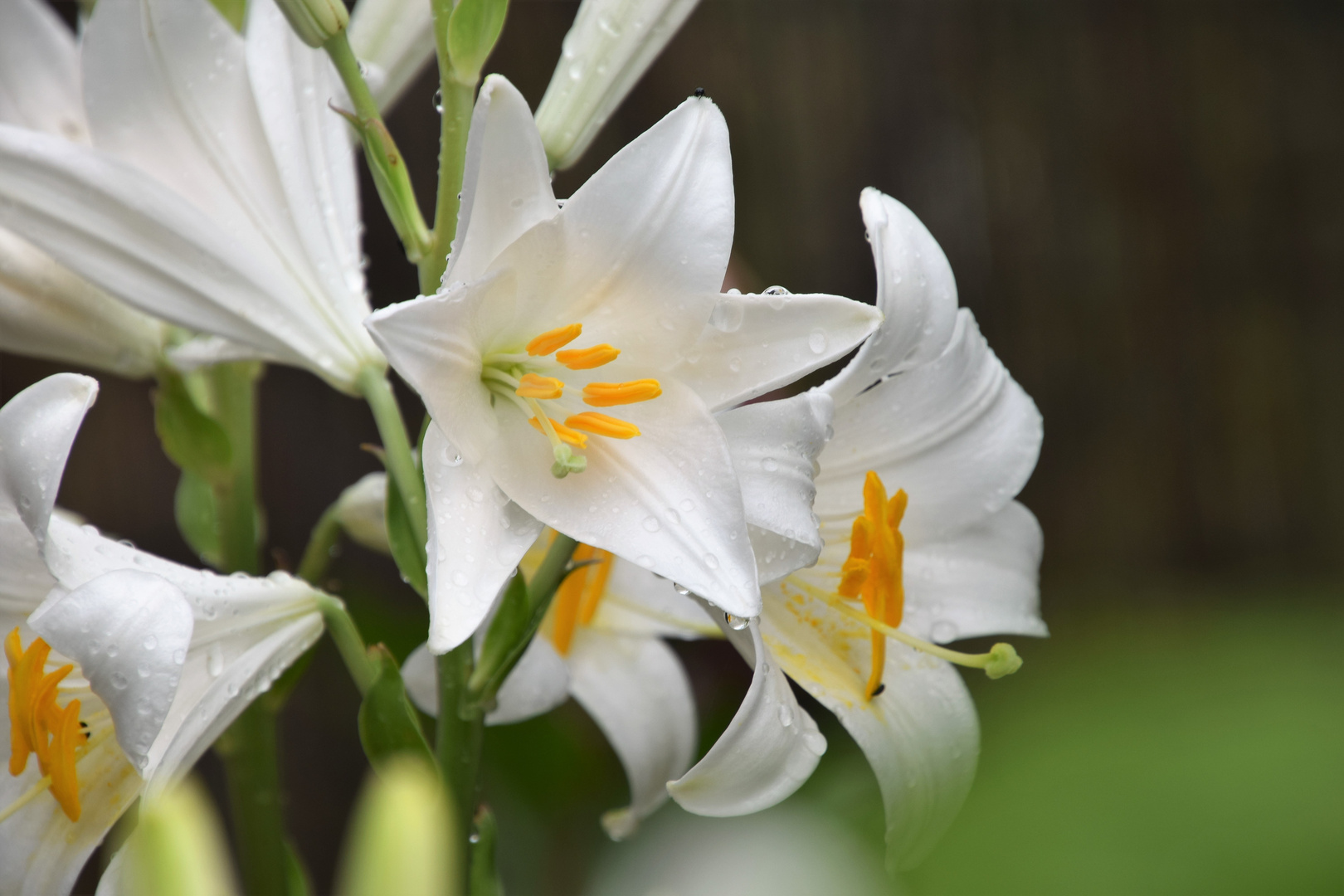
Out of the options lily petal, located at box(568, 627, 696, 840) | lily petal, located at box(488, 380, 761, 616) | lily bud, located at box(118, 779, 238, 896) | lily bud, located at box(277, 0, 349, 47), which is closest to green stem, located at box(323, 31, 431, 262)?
lily bud, located at box(277, 0, 349, 47)

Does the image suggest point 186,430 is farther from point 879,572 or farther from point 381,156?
point 879,572

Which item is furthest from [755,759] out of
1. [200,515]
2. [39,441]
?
[200,515]

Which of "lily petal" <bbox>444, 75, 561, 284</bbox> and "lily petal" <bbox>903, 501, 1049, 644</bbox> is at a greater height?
A: "lily petal" <bbox>444, 75, 561, 284</bbox>

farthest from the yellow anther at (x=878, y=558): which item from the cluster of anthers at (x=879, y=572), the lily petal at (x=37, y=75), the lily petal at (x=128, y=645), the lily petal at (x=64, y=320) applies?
the lily petal at (x=37, y=75)

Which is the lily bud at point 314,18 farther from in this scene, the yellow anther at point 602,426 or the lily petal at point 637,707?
the lily petal at point 637,707

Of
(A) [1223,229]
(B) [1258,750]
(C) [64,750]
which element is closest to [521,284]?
(C) [64,750]

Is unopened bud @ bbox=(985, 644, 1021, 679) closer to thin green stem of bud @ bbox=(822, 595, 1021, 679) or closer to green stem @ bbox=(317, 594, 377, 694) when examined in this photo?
thin green stem of bud @ bbox=(822, 595, 1021, 679)
